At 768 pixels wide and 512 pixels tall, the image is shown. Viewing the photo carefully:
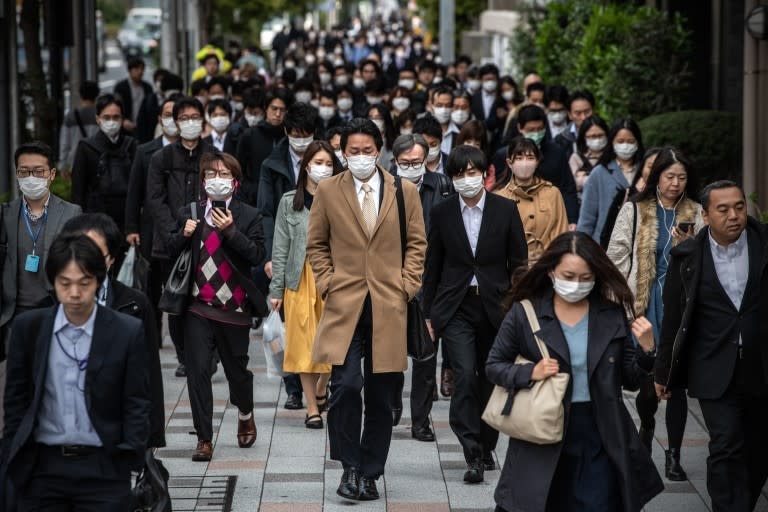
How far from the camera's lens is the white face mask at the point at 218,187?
8.67 m

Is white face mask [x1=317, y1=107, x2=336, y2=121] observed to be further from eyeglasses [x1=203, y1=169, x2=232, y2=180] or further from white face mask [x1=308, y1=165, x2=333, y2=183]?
eyeglasses [x1=203, y1=169, x2=232, y2=180]

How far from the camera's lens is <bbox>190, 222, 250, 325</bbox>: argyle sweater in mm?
8719

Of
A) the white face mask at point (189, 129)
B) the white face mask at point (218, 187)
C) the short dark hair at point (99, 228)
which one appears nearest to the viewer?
the short dark hair at point (99, 228)

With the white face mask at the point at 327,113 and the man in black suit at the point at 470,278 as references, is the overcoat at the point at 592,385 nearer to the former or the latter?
the man in black suit at the point at 470,278

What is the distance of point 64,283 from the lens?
5.43 metres

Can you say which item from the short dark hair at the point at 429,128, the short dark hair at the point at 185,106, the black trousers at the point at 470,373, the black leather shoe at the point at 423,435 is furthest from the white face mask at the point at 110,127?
the black trousers at the point at 470,373

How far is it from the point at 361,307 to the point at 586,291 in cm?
209

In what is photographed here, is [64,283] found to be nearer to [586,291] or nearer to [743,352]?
[586,291]

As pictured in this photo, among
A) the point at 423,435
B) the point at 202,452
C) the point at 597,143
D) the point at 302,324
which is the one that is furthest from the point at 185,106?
the point at 597,143

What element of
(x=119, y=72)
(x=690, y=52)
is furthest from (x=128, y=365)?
(x=119, y=72)

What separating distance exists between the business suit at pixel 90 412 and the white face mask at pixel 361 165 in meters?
2.67

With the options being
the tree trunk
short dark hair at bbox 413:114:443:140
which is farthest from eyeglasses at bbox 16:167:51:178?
the tree trunk

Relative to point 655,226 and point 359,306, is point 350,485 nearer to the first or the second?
point 359,306

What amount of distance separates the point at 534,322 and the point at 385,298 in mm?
1935
